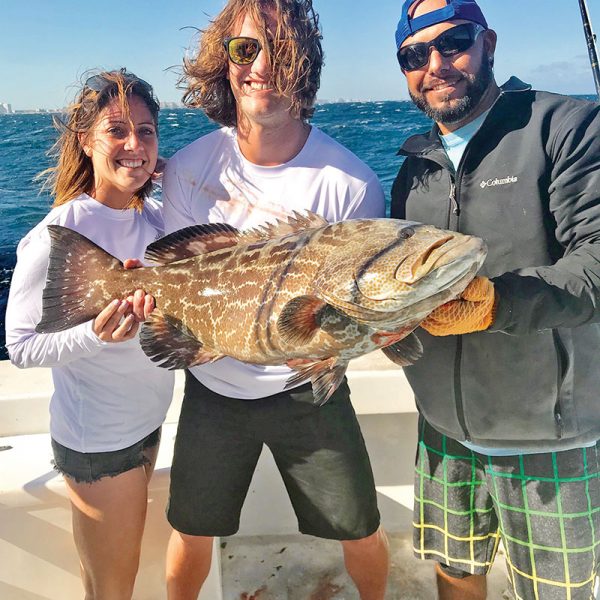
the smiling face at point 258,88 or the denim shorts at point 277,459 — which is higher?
the smiling face at point 258,88

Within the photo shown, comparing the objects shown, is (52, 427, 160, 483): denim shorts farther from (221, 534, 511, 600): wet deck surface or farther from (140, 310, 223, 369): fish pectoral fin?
(221, 534, 511, 600): wet deck surface

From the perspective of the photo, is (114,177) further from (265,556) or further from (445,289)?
(265,556)

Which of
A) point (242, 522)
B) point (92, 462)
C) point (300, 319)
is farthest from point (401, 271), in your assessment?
point (242, 522)

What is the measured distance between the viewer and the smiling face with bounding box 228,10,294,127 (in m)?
2.92

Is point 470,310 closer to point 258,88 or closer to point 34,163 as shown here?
point 258,88

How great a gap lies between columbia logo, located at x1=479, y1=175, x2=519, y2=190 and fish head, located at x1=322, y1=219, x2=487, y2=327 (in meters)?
0.61

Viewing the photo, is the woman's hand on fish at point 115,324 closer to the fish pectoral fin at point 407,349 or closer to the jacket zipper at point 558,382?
the fish pectoral fin at point 407,349

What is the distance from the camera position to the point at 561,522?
2789 mm

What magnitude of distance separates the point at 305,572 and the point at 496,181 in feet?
9.87

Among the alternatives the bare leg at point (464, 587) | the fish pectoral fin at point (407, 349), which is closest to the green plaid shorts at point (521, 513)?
the bare leg at point (464, 587)

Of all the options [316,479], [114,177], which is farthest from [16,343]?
[316,479]

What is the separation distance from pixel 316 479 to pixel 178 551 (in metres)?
0.89

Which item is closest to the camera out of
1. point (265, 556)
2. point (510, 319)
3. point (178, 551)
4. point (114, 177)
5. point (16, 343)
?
point (510, 319)

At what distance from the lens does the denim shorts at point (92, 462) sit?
2895 mm
